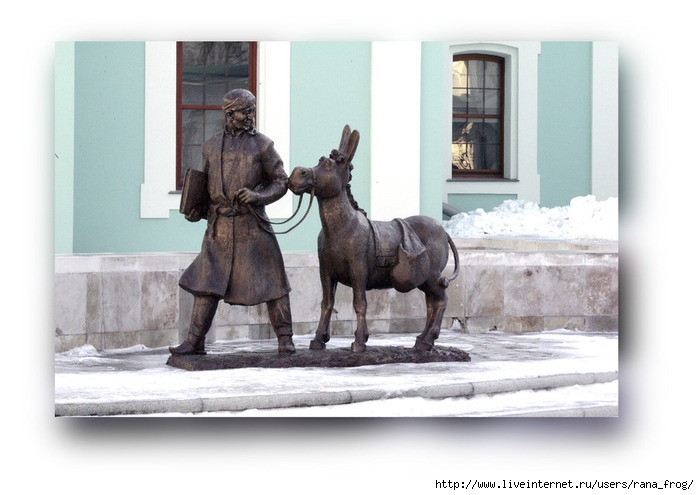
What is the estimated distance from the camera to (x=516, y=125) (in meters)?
17.9

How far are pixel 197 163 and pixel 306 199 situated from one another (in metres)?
1.32

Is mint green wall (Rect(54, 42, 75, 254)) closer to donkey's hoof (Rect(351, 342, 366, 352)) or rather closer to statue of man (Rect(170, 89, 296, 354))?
statue of man (Rect(170, 89, 296, 354))

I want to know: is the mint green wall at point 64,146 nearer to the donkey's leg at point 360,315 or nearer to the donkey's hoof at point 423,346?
the donkey's leg at point 360,315

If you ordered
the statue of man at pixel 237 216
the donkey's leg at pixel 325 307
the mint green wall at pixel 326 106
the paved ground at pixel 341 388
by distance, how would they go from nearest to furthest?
the paved ground at pixel 341 388 → the statue of man at pixel 237 216 → the donkey's leg at pixel 325 307 → the mint green wall at pixel 326 106

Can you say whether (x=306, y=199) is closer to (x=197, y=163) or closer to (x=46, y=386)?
(x=197, y=163)

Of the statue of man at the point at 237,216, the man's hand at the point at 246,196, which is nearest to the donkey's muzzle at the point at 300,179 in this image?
the statue of man at the point at 237,216

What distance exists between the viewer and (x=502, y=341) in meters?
10.2

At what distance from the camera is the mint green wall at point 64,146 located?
11.2 metres

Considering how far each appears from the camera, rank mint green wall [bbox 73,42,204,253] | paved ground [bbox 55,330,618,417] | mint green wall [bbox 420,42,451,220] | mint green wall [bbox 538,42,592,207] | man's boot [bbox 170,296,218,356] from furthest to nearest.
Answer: mint green wall [bbox 538,42,592,207] < mint green wall [bbox 420,42,451,220] < mint green wall [bbox 73,42,204,253] < man's boot [bbox 170,296,218,356] < paved ground [bbox 55,330,618,417]

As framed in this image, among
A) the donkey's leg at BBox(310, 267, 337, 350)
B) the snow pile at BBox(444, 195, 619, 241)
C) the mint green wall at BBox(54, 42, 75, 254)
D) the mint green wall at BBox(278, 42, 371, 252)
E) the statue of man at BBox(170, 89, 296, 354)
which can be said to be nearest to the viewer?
the statue of man at BBox(170, 89, 296, 354)

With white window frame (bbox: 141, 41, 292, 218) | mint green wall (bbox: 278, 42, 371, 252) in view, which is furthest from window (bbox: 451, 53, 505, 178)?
white window frame (bbox: 141, 41, 292, 218)

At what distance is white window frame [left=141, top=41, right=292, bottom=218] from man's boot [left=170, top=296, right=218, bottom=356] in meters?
4.58

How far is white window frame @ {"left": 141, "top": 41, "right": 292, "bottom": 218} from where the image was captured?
12805 mm

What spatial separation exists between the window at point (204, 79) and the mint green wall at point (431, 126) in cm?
200
